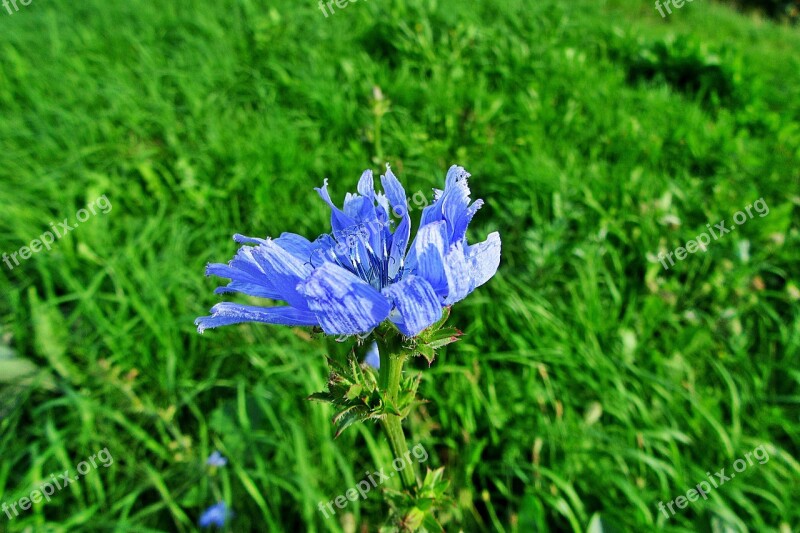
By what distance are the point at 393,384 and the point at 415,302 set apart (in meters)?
0.19

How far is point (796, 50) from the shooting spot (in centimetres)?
520

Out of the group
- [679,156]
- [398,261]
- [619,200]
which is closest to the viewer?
[398,261]

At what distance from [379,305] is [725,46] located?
172 inches

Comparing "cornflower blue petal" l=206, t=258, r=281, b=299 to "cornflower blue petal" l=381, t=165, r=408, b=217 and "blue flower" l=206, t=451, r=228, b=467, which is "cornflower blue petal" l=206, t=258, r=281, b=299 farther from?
"blue flower" l=206, t=451, r=228, b=467

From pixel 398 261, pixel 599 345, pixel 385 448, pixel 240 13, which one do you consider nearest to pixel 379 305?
pixel 398 261

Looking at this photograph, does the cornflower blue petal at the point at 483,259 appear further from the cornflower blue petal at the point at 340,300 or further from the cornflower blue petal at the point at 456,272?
the cornflower blue petal at the point at 340,300

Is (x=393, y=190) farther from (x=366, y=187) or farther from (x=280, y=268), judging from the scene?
(x=280, y=268)

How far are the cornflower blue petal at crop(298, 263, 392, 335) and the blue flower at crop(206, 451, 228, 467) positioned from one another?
4.83 feet

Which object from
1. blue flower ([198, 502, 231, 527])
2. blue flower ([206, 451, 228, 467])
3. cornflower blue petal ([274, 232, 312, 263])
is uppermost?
blue flower ([206, 451, 228, 467])

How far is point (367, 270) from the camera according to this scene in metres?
0.89

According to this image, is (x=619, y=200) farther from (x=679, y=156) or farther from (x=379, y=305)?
(x=379, y=305)

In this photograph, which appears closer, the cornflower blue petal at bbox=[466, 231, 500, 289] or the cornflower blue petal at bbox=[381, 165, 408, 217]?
the cornflower blue petal at bbox=[466, 231, 500, 289]

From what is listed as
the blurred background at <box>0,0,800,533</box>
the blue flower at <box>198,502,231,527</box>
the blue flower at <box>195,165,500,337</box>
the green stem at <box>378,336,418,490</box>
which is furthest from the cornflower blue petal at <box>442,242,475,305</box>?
the blue flower at <box>198,502,231,527</box>

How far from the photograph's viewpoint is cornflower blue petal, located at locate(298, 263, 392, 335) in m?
0.69
